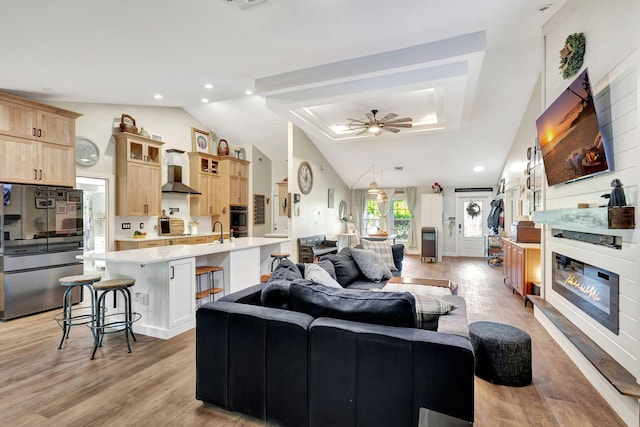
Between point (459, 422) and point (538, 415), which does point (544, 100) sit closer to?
point (538, 415)

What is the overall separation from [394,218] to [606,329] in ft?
26.6

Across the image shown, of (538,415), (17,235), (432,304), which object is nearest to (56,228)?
(17,235)

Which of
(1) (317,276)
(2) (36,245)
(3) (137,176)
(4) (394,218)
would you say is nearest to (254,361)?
(1) (317,276)

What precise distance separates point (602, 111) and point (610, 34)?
21.4 inches

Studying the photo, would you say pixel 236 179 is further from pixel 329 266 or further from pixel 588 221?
pixel 588 221

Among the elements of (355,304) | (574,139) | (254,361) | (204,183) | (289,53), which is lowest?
(254,361)

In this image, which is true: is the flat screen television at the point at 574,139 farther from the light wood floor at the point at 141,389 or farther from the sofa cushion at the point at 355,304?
the sofa cushion at the point at 355,304

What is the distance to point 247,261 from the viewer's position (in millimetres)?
4555

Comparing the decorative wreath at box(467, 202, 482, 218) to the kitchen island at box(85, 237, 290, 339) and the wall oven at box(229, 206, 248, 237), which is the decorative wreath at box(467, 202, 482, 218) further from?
the kitchen island at box(85, 237, 290, 339)

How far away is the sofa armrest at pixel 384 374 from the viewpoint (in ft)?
4.83

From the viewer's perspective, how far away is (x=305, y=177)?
284 inches

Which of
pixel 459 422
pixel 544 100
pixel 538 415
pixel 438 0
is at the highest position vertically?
pixel 438 0

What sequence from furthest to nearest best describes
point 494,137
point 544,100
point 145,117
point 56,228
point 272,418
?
point 494,137 → point 145,117 → point 56,228 → point 544,100 → point 272,418

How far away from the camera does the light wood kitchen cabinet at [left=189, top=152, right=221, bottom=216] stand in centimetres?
698
